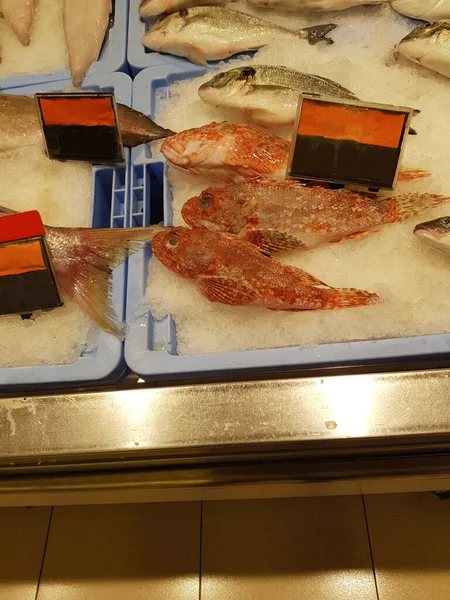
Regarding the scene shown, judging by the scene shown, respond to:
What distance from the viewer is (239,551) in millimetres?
1967

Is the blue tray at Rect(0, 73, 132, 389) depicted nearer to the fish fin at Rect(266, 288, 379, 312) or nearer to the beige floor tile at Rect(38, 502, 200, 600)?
the fish fin at Rect(266, 288, 379, 312)

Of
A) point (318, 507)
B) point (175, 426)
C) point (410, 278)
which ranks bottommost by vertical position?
point (318, 507)

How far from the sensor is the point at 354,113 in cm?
124

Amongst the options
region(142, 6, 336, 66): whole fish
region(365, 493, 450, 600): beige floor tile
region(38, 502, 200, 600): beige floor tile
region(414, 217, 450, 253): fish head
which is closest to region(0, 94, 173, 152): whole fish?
region(142, 6, 336, 66): whole fish

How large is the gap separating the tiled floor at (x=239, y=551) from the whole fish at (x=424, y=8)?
1698 mm

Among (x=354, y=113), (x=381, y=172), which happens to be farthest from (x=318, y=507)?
(x=354, y=113)

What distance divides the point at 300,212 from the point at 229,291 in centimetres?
28

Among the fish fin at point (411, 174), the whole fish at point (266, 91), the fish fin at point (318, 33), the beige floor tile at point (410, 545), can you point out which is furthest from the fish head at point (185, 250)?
the beige floor tile at point (410, 545)

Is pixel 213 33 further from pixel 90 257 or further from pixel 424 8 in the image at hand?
pixel 90 257

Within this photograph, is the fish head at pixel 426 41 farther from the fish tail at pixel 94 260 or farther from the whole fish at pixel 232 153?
the fish tail at pixel 94 260

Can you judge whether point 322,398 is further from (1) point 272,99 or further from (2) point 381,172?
(1) point 272,99

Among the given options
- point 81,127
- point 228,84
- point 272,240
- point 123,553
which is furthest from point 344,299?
point 123,553

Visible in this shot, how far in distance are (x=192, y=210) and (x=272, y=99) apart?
42 cm

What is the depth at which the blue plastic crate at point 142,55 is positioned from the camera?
65.2 inches
